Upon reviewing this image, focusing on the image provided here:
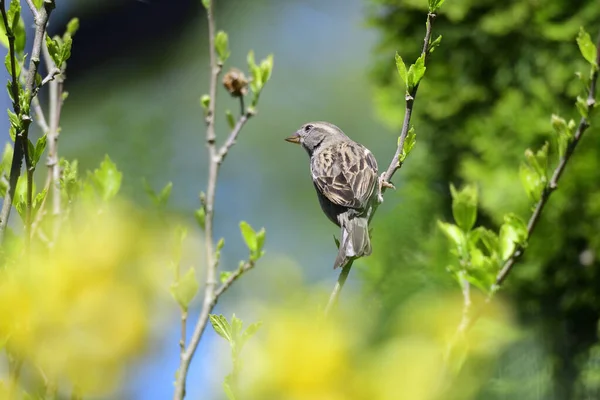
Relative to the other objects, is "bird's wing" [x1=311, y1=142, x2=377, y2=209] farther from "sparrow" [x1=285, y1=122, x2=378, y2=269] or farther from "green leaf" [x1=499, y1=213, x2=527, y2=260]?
"green leaf" [x1=499, y1=213, x2=527, y2=260]

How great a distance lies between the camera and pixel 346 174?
206 centimetres

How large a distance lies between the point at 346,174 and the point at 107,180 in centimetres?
100

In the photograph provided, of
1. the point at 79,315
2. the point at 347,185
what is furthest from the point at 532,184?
the point at 79,315

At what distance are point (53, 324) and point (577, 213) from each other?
125 inches

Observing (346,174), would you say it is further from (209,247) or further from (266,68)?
(209,247)

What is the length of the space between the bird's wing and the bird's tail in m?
0.05

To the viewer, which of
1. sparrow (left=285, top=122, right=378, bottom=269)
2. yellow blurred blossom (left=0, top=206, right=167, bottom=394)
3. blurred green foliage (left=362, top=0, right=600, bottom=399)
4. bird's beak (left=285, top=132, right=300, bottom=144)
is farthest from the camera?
blurred green foliage (left=362, top=0, right=600, bottom=399)

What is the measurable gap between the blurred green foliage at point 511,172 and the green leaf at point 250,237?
2045mm

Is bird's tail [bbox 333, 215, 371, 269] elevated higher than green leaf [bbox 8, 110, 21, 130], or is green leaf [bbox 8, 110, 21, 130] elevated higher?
bird's tail [bbox 333, 215, 371, 269]

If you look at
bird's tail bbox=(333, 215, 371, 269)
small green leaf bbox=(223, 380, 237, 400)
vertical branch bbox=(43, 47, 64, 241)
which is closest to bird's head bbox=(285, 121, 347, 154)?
bird's tail bbox=(333, 215, 371, 269)

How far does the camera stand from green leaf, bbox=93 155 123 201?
1.14 m

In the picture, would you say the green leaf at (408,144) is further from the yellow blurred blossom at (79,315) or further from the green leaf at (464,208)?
the yellow blurred blossom at (79,315)

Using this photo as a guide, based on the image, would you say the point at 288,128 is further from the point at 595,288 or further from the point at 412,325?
the point at 412,325

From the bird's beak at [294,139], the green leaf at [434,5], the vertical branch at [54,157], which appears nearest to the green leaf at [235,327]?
the vertical branch at [54,157]
